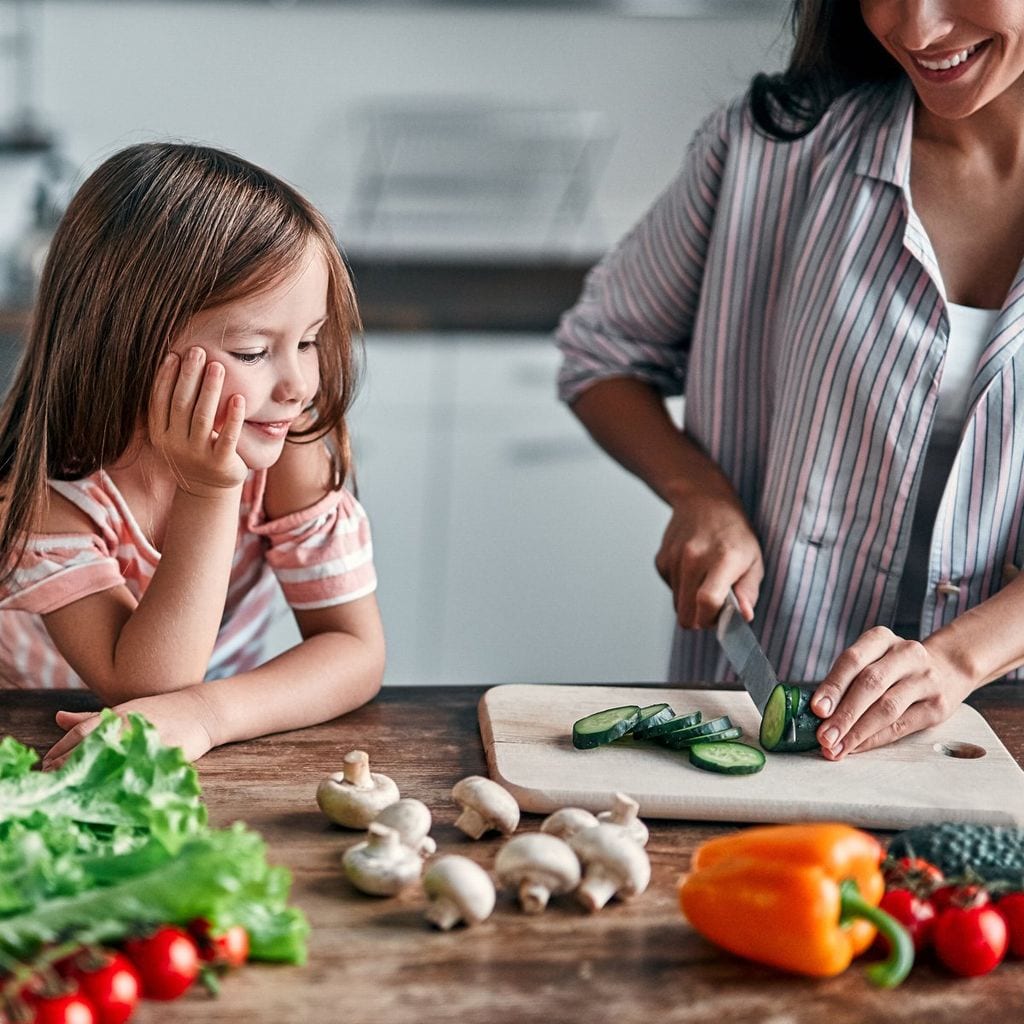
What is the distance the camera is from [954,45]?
1.36 meters

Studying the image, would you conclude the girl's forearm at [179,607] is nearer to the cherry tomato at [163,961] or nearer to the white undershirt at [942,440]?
the cherry tomato at [163,961]

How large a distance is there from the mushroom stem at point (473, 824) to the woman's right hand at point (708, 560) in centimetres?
48

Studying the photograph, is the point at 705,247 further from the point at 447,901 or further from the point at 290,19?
the point at 290,19

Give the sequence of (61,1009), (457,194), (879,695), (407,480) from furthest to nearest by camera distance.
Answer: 1. (457,194)
2. (407,480)
3. (879,695)
4. (61,1009)

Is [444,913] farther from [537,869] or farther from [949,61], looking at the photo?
[949,61]

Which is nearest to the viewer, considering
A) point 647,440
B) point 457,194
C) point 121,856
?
point 121,856

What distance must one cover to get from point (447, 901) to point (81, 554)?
57cm

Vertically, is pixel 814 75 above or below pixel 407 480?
above

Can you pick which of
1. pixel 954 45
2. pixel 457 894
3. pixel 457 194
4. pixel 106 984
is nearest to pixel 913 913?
pixel 457 894

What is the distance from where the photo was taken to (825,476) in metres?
1.59

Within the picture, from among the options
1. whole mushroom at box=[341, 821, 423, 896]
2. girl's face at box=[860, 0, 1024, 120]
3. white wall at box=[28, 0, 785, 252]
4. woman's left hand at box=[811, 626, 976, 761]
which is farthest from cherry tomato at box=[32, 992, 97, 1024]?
white wall at box=[28, 0, 785, 252]

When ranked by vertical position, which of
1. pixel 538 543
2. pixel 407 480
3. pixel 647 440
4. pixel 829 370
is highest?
pixel 829 370

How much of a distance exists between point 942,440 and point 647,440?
35 centimetres

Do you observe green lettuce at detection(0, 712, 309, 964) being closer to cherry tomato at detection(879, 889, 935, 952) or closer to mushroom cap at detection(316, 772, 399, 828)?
mushroom cap at detection(316, 772, 399, 828)
